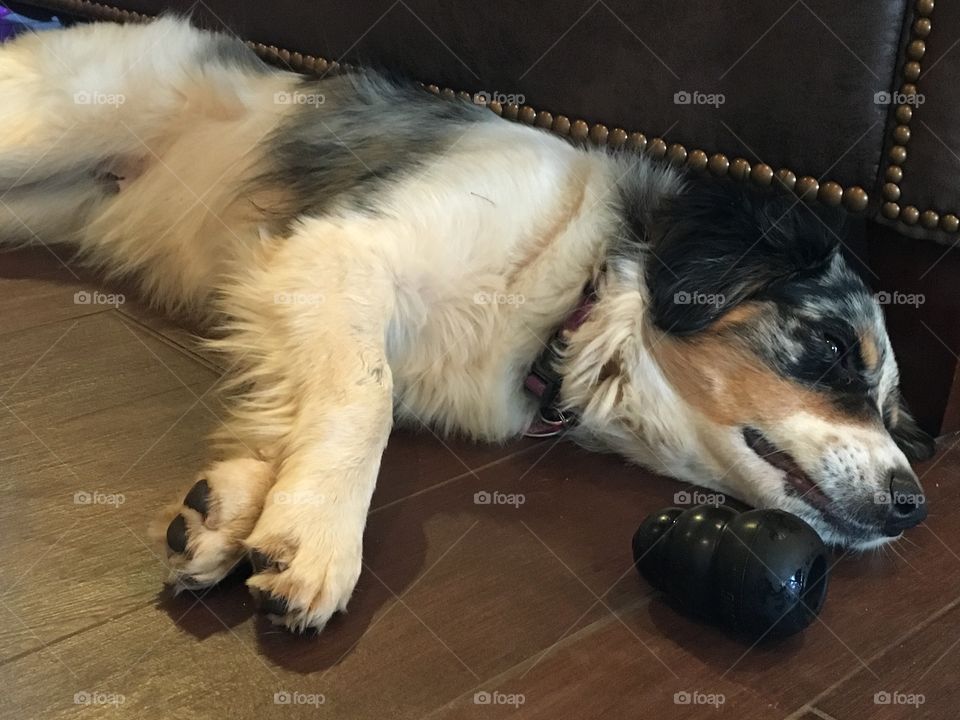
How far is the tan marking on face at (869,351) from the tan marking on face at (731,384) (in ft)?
0.46

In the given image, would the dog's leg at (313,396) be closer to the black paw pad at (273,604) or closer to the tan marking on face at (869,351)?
the black paw pad at (273,604)

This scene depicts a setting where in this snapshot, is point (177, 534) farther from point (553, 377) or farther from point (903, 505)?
point (903, 505)

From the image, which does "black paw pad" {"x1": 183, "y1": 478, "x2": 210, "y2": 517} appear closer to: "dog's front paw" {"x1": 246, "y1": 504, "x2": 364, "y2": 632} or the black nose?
"dog's front paw" {"x1": 246, "y1": 504, "x2": 364, "y2": 632}

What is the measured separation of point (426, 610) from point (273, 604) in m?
0.21

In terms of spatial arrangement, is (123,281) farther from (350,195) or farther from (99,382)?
(350,195)

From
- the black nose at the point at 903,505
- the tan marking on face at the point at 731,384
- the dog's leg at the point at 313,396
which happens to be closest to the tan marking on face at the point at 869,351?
the tan marking on face at the point at 731,384

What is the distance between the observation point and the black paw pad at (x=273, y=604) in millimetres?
1127

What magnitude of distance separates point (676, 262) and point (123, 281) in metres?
1.36

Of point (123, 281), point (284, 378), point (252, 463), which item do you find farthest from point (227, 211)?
point (252, 463)

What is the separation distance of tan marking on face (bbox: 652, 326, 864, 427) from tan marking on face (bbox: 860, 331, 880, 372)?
14 centimetres

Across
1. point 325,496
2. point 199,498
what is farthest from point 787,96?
point 199,498

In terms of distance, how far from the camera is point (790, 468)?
62.4 inches

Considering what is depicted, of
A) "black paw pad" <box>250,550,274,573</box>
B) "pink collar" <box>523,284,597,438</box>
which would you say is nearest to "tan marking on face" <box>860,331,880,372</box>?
"pink collar" <box>523,284,597,438</box>

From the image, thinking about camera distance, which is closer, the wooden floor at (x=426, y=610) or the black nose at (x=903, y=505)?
the wooden floor at (x=426, y=610)
